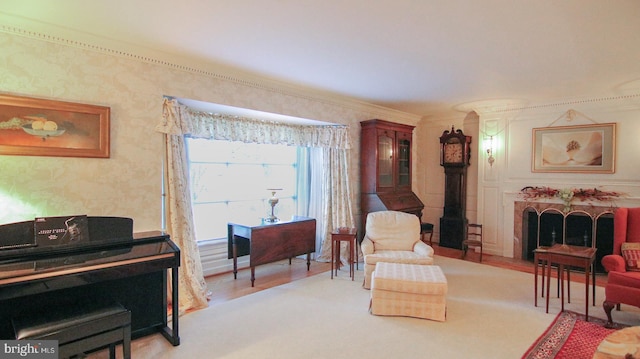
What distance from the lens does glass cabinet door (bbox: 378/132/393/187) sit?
5.20m

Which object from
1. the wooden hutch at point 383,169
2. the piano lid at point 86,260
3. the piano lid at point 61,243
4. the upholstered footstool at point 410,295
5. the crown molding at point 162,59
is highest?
the crown molding at point 162,59

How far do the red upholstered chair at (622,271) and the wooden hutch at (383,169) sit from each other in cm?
250

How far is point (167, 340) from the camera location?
2.72 meters

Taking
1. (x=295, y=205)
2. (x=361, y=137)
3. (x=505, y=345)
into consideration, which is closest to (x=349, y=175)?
(x=361, y=137)

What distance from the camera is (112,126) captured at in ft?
9.50

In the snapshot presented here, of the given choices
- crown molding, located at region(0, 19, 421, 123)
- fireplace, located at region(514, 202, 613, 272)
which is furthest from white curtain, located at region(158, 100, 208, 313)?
fireplace, located at region(514, 202, 613, 272)

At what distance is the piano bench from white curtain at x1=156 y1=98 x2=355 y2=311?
111cm

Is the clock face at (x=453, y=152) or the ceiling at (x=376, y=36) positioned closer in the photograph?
the ceiling at (x=376, y=36)

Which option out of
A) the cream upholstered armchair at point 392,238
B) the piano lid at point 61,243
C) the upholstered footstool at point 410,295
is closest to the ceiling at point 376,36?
the piano lid at point 61,243

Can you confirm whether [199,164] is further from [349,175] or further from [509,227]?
[509,227]

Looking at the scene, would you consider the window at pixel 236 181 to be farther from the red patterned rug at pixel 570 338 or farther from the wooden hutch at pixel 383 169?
the red patterned rug at pixel 570 338

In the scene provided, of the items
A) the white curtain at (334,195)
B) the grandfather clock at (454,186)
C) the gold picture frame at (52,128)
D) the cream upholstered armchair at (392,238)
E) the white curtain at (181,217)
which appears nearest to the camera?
the gold picture frame at (52,128)

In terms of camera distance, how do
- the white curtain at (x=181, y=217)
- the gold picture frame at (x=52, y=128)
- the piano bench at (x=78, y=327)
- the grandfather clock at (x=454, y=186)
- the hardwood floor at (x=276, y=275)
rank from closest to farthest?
the piano bench at (x=78, y=327), the gold picture frame at (x=52, y=128), the white curtain at (x=181, y=217), the hardwood floor at (x=276, y=275), the grandfather clock at (x=454, y=186)

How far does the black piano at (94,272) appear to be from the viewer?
6.68 ft
